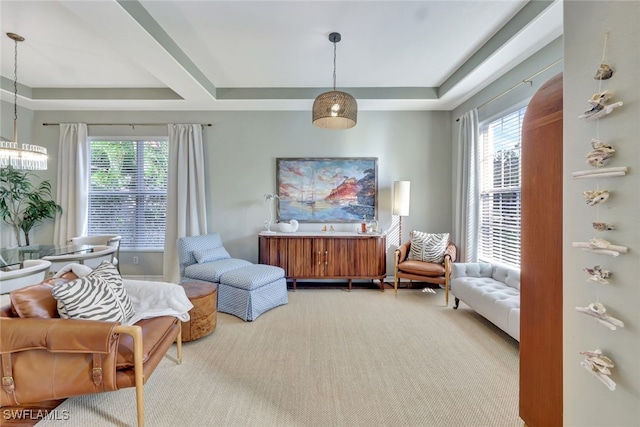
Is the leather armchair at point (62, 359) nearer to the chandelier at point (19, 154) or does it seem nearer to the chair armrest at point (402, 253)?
the chandelier at point (19, 154)

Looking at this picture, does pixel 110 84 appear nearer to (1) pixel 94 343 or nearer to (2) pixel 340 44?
(2) pixel 340 44

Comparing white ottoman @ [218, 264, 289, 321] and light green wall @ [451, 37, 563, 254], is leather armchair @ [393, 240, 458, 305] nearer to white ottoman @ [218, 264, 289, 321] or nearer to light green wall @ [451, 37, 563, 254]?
light green wall @ [451, 37, 563, 254]

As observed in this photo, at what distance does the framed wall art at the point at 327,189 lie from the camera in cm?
452

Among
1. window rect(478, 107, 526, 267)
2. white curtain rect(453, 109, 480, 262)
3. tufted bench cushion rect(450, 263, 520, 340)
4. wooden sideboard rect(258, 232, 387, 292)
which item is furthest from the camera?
wooden sideboard rect(258, 232, 387, 292)

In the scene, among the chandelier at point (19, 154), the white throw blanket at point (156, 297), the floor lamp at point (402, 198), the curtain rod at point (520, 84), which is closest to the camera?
the white throw blanket at point (156, 297)

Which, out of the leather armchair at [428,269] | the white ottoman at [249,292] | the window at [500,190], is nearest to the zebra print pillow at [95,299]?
the white ottoman at [249,292]

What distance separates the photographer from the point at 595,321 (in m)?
1.00

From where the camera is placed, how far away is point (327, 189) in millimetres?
4527

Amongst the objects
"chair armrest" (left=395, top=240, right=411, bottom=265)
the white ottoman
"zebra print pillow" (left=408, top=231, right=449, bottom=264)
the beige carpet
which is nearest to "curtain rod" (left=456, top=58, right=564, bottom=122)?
"zebra print pillow" (left=408, top=231, right=449, bottom=264)

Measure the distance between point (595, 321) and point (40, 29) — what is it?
4.56 meters

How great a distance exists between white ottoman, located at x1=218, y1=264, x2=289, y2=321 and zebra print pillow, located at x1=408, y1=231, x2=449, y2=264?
2.01 meters

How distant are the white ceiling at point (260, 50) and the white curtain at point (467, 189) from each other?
1.65 ft

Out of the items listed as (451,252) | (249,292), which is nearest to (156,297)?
(249,292)

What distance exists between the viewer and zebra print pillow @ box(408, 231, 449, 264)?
12.7ft
